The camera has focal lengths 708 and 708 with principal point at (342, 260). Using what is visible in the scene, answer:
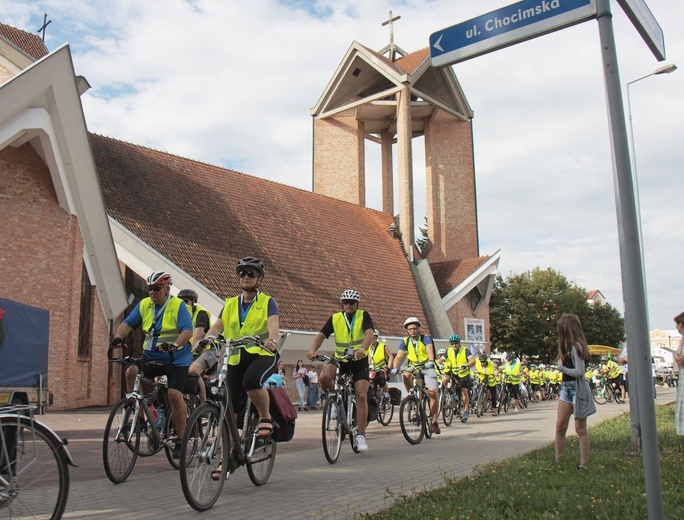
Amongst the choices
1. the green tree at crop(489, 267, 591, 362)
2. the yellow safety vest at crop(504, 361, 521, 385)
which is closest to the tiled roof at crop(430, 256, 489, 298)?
the yellow safety vest at crop(504, 361, 521, 385)

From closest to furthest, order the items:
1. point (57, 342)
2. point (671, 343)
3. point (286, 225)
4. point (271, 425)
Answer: point (271, 425) → point (57, 342) → point (286, 225) → point (671, 343)

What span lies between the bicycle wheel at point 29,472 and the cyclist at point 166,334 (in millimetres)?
2841

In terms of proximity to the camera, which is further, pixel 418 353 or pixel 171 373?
pixel 418 353

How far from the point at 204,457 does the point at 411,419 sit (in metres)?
5.78

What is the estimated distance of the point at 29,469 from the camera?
4352 mm

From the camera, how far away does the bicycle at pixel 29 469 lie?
432cm

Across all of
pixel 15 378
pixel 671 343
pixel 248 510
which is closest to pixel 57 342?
pixel 15 378

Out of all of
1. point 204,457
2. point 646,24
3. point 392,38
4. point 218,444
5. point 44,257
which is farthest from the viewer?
point 392,38

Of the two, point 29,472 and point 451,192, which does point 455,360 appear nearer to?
point 29,472

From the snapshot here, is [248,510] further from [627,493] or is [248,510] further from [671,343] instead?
[671,343]

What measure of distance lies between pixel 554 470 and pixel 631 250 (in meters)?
4.36

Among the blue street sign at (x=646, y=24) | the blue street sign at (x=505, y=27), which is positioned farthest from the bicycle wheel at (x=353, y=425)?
the blue street sign at (x=646, y=24)

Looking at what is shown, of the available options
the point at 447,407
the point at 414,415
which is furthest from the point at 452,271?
the point at 414,415

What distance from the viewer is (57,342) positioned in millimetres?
17516
